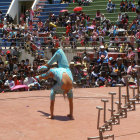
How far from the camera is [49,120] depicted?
1033 cm

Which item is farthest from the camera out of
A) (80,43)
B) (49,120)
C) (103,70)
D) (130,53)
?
(80,43)

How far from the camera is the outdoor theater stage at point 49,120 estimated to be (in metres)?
9.00

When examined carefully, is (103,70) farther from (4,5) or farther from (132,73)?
(4,5)

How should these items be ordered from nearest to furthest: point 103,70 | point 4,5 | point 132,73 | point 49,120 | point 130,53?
point 49,120
point 132,73
point 103,70
point 130,53
point 4,5

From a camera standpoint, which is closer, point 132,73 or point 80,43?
point 132,73

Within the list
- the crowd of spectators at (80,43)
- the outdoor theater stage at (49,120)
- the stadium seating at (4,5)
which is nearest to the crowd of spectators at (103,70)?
the crowd of spectators at (80,43)

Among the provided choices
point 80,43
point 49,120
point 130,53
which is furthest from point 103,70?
point 49,120

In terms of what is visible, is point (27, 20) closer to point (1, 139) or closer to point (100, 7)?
point (100, 7)

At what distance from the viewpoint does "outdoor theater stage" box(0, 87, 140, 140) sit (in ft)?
29.5

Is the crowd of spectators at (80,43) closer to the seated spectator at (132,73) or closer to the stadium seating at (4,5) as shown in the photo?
the seated spectator at (132,73)

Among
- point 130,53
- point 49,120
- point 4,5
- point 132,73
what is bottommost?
point 49,120

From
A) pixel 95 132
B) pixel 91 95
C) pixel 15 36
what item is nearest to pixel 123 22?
pixel 15 36

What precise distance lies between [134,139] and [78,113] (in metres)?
2.74

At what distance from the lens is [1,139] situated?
28.7ft
